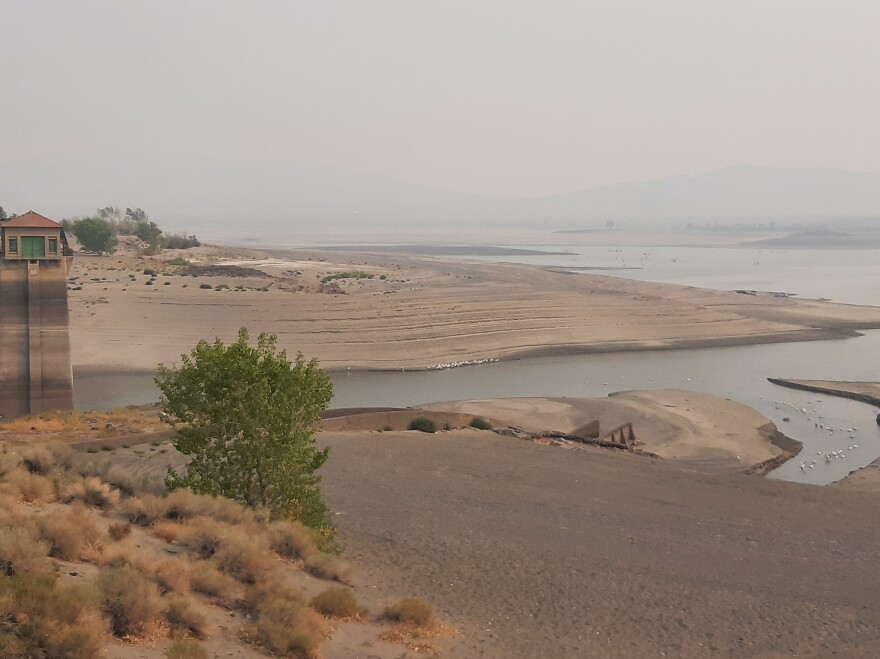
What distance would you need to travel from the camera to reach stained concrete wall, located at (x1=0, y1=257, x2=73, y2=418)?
34.8 metres

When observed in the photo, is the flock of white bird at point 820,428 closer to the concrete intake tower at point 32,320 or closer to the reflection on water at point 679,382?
the reflection on water at point 679,382

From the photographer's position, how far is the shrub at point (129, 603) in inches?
410

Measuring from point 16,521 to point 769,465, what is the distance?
84.1ft

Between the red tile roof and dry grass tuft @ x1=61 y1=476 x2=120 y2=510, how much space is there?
71.5 ft

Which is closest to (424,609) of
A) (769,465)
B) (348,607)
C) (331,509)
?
(348,607)

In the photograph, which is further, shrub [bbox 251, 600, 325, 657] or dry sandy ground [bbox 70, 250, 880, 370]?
dry sandy ground [bbox 70, 250, 880, 370]

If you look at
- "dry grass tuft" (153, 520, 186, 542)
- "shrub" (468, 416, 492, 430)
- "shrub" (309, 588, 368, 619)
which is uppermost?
"dry grass tuft" (153, 520, 186, 542)

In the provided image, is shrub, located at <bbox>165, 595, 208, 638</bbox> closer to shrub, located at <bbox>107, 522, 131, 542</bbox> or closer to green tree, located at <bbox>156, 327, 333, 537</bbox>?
shrub, located at <bbox>107, 522, 131, 542</bbox>

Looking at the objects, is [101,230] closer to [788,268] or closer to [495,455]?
[495,455]

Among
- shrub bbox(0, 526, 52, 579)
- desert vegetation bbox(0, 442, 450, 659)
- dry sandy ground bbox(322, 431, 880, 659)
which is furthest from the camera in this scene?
dry sandy ground bbox(322, 431, 880, 659)

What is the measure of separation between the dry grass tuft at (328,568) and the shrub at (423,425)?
15.6m

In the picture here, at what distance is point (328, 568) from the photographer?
49.3 feet

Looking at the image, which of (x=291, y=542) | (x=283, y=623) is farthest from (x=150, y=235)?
(x=283, y=623)

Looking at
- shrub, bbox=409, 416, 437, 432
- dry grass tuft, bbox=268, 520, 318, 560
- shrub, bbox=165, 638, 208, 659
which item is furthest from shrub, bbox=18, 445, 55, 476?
shrub, bbox=409, 416, 437, 432
